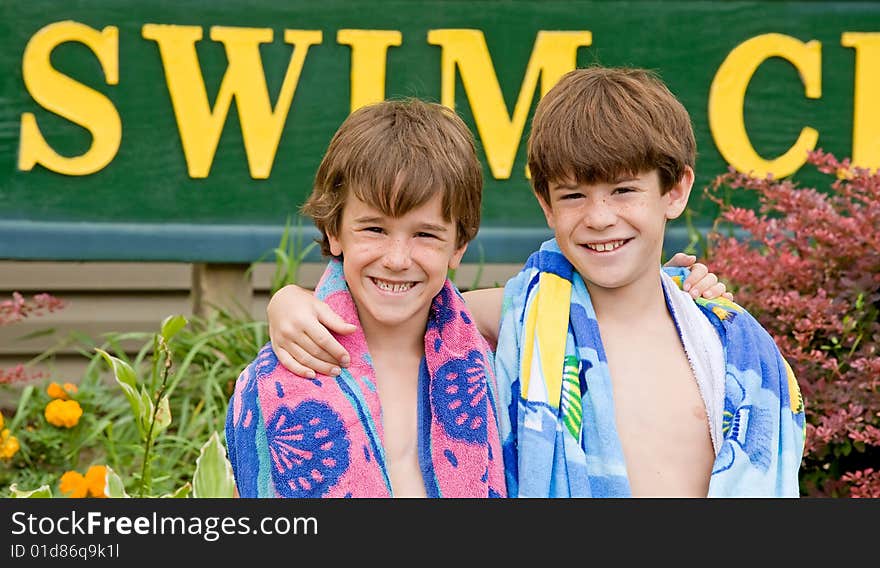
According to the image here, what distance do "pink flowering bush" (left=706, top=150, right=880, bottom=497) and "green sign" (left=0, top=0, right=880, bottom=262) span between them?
1076 mm

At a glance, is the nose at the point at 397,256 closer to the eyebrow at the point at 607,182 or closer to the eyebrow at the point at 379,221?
the eyebrow at the point at 379,221

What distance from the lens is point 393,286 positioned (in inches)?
84.8

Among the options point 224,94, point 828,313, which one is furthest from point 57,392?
point 828,313

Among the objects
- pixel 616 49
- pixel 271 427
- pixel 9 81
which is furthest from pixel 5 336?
pixel 271 427

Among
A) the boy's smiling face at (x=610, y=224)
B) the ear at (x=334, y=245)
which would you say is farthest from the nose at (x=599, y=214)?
the ear at (x=334, y=245)

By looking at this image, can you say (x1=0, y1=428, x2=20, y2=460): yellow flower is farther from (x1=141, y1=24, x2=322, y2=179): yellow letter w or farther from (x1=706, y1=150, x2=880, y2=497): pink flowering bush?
(x1=706, y1=150, x2=880, y2=497): pink flowering bush

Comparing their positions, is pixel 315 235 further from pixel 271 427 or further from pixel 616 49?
pixel 271 427

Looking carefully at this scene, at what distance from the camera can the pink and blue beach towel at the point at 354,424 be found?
2.09 metres

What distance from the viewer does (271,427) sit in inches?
82.8

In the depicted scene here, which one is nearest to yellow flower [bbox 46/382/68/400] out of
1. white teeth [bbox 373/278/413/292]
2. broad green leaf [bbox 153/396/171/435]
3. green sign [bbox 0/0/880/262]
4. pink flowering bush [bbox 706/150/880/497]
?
green sign [bbox 0/0/880/262]

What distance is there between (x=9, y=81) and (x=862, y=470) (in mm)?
3006

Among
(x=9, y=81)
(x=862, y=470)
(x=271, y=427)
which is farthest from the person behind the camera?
(x=9, y=81)

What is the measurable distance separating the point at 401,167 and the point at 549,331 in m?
0.44

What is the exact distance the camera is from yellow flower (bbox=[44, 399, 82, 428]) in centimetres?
349
